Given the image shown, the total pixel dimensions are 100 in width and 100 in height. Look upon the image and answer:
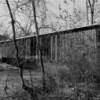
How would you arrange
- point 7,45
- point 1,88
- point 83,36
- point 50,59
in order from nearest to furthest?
point 1,88, point 83,36, point 50,59, point 7,45

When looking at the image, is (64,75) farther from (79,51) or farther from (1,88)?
(1,88)

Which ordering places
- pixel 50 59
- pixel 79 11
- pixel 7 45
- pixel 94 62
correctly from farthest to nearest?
1. pixel 7 45
2. pixel 79 11
3. pixel 50 59
4. pixel 94 62

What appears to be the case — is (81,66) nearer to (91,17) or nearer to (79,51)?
(79,51)

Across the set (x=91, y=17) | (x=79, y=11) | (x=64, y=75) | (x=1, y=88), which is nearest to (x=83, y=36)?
(x=64, y=75)

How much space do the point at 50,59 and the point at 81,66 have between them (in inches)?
139

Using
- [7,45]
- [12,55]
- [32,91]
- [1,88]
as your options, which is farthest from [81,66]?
[7,45]

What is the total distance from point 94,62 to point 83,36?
57.2 inches

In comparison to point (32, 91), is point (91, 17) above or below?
above

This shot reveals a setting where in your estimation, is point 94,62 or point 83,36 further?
point 83,36

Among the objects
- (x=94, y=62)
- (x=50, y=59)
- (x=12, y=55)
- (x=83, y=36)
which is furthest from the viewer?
(x=12, y=55)

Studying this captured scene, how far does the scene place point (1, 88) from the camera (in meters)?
6.11

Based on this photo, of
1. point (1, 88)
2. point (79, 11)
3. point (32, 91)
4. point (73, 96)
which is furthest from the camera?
point (79, 11)

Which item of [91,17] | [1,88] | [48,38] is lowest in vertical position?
[1,88]

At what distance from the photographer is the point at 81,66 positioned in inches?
254
